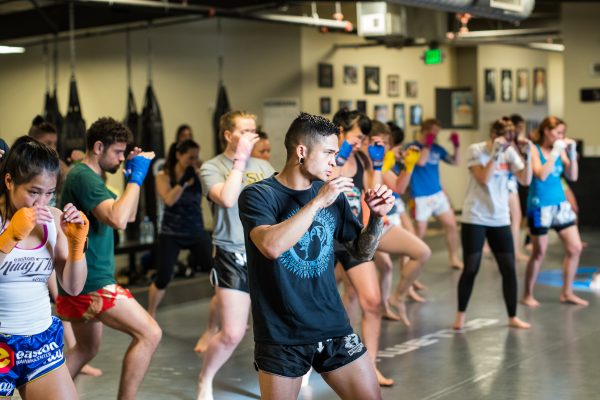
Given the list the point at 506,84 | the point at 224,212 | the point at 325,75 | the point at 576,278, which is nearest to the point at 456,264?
the point at 576,278

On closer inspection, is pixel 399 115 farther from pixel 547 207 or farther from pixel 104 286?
pixel 104 286

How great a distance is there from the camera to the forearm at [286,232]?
11.0 feet

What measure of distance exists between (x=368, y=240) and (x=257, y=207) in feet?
1.49

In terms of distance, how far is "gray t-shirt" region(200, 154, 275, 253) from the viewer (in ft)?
17.9

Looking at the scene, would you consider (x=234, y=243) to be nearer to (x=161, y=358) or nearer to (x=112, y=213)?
(x=112, y=213)

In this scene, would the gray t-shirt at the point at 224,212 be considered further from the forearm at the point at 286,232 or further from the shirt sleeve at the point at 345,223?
the forearm at the point at 286,232

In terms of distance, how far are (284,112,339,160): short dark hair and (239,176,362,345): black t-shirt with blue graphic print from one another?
157 millimetres

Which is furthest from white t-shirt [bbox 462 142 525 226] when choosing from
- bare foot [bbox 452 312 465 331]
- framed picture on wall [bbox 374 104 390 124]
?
framed picture on wall [bbox 374 104 390 124]

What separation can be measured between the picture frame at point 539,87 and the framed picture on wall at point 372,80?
476 cm

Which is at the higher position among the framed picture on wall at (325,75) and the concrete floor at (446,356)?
the framed picture on wall at (325,75)

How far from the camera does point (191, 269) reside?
9.69 m

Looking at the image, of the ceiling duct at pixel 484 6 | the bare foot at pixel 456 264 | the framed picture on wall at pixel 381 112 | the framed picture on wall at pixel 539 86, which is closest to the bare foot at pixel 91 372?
the ceiling duct at pixel 484 6

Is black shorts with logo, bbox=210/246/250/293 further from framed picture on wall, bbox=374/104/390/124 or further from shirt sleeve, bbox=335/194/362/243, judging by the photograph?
framed picture on wall, bbox=374/104/390/124

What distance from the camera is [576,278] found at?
9.91 metres
